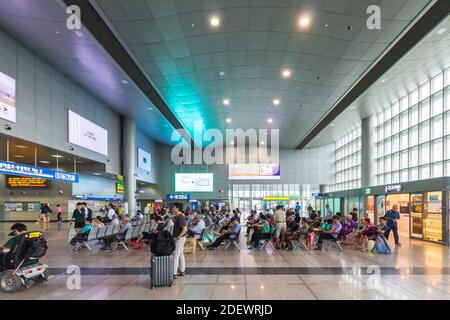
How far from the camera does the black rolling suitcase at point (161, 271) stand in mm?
5895

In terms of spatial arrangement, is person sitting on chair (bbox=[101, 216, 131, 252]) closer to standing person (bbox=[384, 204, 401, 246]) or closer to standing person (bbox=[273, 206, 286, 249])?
standing person (bbox=[273, 206, 286, 249])

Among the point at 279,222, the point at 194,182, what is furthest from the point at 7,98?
the point at 194,182

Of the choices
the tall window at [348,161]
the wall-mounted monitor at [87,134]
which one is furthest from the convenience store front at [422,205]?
the wall-mounted monitor at [87,134]

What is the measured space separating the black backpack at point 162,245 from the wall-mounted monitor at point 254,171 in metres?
32.7

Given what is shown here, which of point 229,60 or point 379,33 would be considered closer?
point 379,33

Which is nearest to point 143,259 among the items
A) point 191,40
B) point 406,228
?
point 191,40

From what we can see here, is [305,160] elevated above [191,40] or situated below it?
below

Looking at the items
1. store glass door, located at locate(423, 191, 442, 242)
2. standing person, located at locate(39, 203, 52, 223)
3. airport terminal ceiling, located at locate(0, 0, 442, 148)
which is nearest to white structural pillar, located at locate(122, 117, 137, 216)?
airport terminal ceiling, located at locate(0, 0, 442, 148)

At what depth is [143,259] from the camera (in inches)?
357

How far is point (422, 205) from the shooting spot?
14.5 m

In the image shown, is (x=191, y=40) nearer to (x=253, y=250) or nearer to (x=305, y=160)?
(x=253, y=250)

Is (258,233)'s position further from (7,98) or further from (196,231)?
(7,98)

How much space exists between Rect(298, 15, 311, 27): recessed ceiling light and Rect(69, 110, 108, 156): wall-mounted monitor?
12.3 meters
